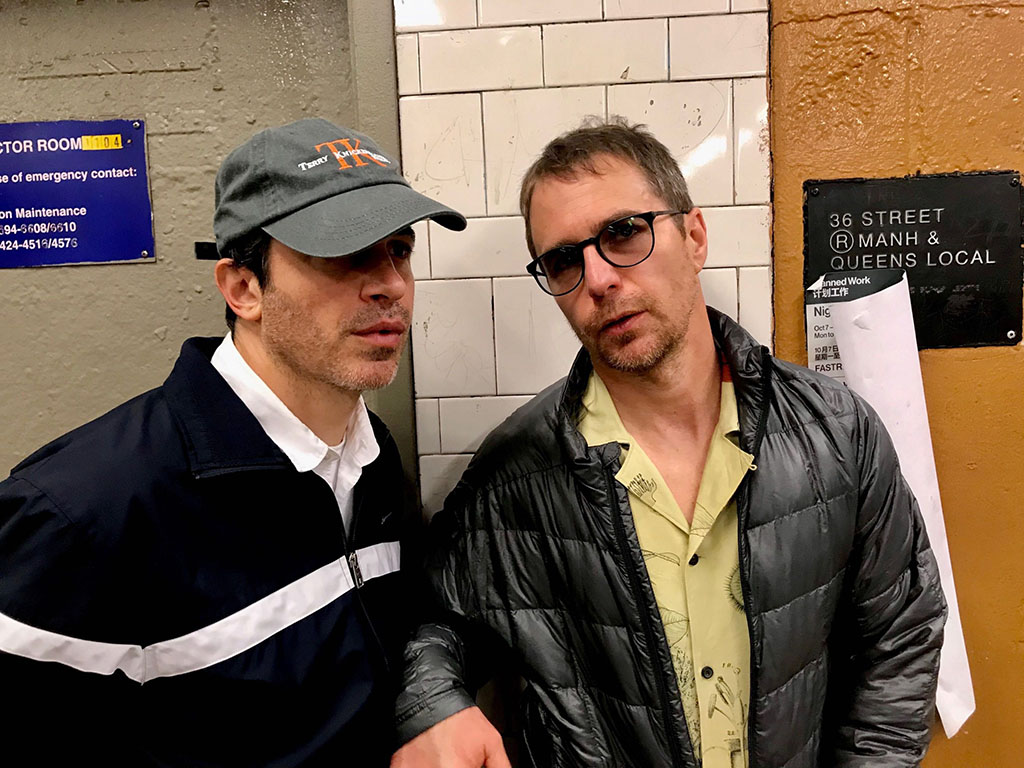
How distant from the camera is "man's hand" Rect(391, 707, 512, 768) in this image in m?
1.15

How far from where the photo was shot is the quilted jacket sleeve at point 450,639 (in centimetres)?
121

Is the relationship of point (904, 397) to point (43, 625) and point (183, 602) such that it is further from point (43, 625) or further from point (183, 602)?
point (43, 625)

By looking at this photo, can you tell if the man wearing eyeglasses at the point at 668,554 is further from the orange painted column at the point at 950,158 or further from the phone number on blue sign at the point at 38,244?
the phone number on blue sign at the point at 38,244

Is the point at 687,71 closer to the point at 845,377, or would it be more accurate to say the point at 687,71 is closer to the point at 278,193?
the point at 845,377

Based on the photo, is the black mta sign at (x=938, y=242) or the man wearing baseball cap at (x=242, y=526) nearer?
the man wearing baseball cap at (x=242, y=526)

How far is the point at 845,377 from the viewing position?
1.67m

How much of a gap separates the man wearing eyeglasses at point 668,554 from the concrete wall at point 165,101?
23.4 inches

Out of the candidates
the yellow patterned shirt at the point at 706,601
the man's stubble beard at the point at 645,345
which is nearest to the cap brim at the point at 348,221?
the man's stubble beard at the point at 645,345

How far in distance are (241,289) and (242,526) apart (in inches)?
15.7

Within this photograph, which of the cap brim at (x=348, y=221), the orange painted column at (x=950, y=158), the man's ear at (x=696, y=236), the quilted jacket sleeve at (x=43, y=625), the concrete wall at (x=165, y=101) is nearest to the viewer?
the quilted jacket sleeve at (x=43, y=625)

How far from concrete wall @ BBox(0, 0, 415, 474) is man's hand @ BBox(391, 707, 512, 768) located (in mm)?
736

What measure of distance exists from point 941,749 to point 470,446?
141 cm

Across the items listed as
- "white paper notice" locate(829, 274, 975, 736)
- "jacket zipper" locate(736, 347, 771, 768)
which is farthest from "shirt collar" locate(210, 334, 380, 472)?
"white paper notice" locate(829, 274, 975, 736)

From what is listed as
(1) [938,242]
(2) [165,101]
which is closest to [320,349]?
(2) [165,101]
